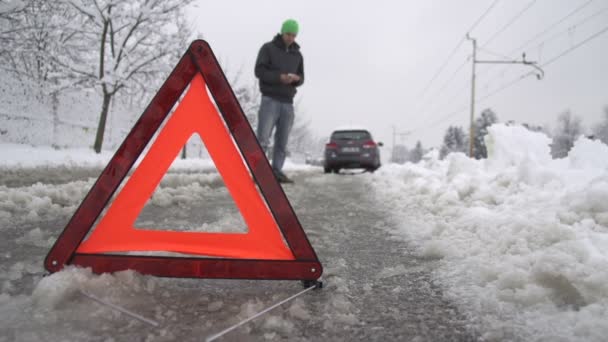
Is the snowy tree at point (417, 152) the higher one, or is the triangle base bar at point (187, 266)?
the snowy tree at point (417, 152)

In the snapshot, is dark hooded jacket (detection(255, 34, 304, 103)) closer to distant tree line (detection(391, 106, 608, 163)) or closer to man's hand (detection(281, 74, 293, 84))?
man's hand (detection(281, 74, 293, 84))

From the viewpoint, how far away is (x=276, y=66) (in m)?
5.34

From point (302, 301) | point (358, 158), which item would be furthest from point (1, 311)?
point (358, 158)

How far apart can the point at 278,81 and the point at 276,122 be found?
0.68 metres

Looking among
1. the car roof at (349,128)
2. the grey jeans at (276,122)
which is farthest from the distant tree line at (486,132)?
the grey jeans at (276,122)

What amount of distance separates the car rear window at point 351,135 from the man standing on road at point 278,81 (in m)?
6.63

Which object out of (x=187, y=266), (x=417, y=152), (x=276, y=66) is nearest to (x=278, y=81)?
(x=276, y=66)

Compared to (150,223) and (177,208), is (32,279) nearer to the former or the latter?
(150,223)

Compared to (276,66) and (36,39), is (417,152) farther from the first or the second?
(276,66)

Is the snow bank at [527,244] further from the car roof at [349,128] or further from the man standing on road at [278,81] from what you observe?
the car roof at [349,128]

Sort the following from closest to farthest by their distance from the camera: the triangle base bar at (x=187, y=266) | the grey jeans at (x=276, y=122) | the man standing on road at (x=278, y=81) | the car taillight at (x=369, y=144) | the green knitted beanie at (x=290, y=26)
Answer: the triangle base bar at (x=187, y=266), the green knitted beanie at (x=290, y=26), the man standing on road at (x=278, y=81), the grey jeans at (x=276, y=122), the car taillight at (x=369, y=144)

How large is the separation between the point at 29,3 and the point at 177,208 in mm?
6778

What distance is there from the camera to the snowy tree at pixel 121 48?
14164 mm

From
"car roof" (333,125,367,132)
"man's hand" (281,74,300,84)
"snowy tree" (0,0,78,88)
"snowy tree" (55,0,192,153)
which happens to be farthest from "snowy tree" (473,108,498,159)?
"man's hand" (281,74,300,84)
